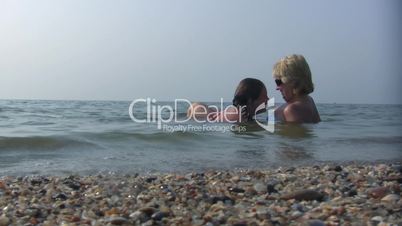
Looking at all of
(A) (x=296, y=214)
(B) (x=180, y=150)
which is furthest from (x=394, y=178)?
(B) (x=180, y=150)

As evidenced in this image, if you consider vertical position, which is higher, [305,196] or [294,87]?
[294,87]

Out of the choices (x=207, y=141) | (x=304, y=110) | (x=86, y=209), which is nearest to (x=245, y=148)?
(x=207, y=141)

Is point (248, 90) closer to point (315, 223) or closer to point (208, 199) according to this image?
point (208, 199)

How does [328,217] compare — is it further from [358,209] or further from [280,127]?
[280,127]

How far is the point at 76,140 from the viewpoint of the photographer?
590 cm

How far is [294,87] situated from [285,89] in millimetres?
150

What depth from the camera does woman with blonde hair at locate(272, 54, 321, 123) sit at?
704cm

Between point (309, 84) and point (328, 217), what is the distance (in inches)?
209

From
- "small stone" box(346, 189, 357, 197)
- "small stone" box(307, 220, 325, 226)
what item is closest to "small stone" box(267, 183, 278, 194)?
"small stone" box(346, 189, 357, 197)

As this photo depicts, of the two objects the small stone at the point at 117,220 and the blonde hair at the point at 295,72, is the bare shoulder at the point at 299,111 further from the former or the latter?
the small stone at the point at 117,220

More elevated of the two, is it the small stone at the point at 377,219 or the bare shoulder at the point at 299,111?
the bare shoulder at the point at 299,111

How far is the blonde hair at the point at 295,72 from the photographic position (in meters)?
7.02

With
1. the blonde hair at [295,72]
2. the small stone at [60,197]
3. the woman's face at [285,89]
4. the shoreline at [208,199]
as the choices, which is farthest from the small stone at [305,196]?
the woman's face at [285,89]

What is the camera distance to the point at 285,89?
7.35 metres
